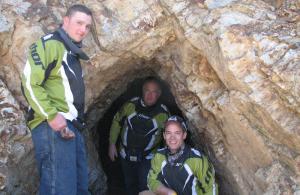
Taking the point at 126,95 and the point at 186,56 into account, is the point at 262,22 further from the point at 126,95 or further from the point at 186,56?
the point at 126,95

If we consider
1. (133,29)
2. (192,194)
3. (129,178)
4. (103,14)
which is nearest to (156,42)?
(133,29)

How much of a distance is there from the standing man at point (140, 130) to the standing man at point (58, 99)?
218cm

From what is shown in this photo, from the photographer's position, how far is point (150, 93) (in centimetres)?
599

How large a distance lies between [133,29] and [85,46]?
54cm

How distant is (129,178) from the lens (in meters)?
6.25

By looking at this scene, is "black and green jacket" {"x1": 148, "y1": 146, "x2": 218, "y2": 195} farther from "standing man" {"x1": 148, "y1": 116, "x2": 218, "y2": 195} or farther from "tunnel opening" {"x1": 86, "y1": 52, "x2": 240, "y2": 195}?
"tunnel opening" {"x1": 86, "y1": 52, "x2": 240, "y2": 195}

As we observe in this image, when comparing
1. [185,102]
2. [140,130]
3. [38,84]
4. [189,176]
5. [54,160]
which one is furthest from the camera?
[140,130]

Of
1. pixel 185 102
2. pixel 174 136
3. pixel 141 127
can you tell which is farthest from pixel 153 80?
pixel 174 136

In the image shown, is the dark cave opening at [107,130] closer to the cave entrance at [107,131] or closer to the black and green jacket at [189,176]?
the cave entrance at [107,131]

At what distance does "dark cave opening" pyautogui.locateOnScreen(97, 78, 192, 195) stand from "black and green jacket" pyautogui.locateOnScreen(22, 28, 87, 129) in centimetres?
303

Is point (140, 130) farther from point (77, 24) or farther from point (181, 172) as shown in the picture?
point (77, 24)

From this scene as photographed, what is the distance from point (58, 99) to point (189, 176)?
1799mm

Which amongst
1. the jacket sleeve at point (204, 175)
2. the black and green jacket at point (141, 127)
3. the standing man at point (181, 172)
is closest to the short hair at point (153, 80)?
the black and green jacket at point (141, 127)

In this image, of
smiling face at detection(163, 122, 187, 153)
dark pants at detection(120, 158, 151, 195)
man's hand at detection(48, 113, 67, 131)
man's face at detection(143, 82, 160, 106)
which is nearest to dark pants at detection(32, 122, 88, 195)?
man's hand at detection(48, 113, 67, 131)
